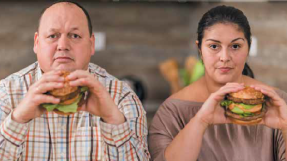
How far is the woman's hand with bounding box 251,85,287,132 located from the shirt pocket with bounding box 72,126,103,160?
65cm

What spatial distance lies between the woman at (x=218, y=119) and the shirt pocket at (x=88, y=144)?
241 millimetres

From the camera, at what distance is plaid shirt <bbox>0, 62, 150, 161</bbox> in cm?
145

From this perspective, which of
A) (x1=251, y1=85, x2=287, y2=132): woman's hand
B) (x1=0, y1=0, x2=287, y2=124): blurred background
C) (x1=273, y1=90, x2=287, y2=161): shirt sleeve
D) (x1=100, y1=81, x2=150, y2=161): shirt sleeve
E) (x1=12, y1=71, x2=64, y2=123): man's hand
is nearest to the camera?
(x1=12, y1=71, x2=64, y2=123): man's hand

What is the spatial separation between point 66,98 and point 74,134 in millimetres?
244

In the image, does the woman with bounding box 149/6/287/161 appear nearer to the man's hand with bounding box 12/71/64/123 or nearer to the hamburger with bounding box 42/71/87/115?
the hamburger with bounding box 42/71/87/115

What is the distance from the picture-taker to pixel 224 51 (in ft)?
5.33

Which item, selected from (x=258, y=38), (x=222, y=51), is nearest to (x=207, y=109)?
(x=222, y=51)

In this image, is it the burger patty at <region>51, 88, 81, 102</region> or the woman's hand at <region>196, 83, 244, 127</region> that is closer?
the burger patty at <region>51, 88, 81, 102</region>

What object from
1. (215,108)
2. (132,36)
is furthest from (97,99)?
(132,36)

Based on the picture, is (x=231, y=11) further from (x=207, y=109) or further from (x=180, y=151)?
(x=180, y=151)

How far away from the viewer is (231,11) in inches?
67.4

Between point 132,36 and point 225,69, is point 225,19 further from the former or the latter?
point 132,36

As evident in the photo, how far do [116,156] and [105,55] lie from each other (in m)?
2.80

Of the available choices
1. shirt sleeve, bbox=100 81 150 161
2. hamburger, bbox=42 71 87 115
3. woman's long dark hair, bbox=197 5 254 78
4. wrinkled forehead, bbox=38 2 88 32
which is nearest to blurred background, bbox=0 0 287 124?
woman's long dark hair, bbox=197 5 254 78
